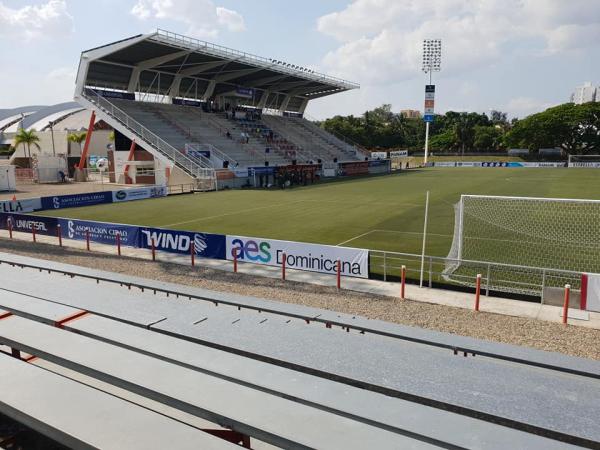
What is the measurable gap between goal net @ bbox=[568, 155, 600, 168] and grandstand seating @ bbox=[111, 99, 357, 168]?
4236 cm

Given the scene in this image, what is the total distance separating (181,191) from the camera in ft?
141

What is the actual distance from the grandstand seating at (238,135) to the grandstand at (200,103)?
0.47 ft

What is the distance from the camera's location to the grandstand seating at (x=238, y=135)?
5356cm

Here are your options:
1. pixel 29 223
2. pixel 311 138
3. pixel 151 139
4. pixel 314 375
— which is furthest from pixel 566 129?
pixel 314 375

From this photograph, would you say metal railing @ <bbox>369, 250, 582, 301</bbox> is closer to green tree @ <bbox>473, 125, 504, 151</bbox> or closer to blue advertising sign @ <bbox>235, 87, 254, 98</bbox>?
blue advertising sign @ <bbox>235, 87, 254, 98</bbox>

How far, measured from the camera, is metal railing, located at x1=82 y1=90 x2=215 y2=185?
148ft

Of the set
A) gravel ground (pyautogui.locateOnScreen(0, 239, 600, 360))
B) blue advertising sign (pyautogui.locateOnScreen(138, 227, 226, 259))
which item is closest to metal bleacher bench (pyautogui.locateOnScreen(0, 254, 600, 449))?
gravel ground (pyautogui.locateOnScreen(0, 239, 600, 360))

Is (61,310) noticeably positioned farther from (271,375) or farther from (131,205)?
(131,205)

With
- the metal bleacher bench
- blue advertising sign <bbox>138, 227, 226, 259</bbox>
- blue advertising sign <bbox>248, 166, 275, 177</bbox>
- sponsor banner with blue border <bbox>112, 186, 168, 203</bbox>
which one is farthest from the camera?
blue advertising sign <bbox>248, 166, 275, 177</bbox>

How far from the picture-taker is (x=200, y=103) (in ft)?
221

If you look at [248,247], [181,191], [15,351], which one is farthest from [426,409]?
[181,191]

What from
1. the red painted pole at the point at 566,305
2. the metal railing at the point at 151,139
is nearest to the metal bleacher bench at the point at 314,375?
the red painted pole at the point at 566,305

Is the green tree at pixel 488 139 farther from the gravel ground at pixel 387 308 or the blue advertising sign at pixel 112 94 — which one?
the gravel ground at pixel 387 308

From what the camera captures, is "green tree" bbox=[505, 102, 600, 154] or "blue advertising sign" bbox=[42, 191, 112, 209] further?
"green tree" bbox=[505, 102, 600, 154]
